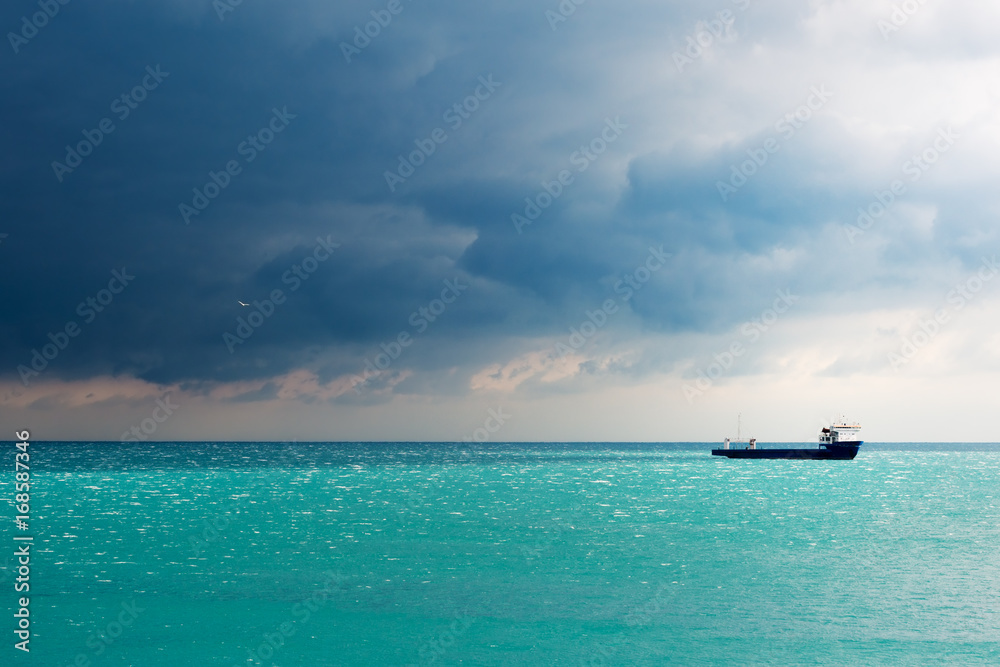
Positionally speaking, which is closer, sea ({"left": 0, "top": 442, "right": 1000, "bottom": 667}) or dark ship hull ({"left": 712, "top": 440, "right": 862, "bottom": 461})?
sea ({"left": 0, "top": 442, "right": 1000, "bottom": 667})

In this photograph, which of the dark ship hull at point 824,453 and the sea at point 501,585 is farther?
the dark ship hull at point 824,453

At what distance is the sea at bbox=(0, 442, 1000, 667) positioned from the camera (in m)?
22.7

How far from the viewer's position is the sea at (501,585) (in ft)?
74.4

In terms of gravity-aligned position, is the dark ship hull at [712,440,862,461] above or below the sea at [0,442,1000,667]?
above

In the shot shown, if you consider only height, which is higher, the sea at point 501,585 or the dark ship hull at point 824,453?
the dark ship hull at point 824,453

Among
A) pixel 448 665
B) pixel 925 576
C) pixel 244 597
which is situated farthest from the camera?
pixel 925 576

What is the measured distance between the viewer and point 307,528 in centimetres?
4741

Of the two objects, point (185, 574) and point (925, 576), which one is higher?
point (925, 576)

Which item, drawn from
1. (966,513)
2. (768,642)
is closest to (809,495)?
(966,513)

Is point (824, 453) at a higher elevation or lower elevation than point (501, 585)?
higher

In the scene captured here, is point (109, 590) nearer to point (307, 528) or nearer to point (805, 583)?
point (307, 528)

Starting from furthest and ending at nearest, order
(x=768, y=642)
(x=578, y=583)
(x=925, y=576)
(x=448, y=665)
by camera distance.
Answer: (x=925, y=576), (x=578, y=583), (x=768, y=642), (x=448, y=665)

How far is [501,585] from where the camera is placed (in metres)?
30.3

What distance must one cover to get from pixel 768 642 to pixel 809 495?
58.1 m
